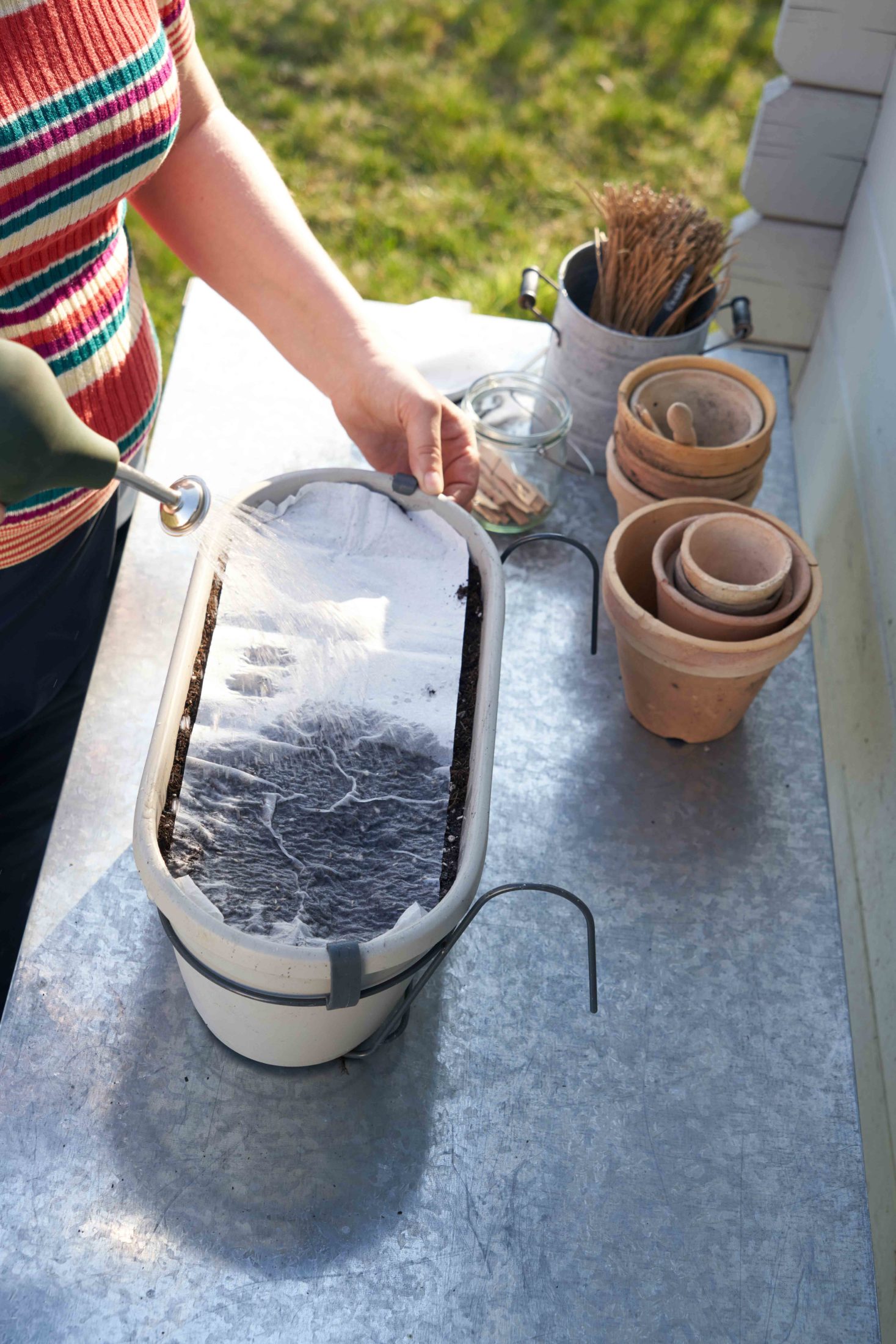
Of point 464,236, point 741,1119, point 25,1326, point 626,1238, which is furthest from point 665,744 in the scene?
point 464,236

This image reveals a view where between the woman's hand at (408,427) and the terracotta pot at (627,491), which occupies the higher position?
the woman's hand at (408,427)

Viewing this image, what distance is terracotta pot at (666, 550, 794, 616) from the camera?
106cm

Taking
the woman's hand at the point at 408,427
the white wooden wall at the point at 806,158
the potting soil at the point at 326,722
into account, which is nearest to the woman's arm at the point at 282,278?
the woman's hand at the point at 408,427

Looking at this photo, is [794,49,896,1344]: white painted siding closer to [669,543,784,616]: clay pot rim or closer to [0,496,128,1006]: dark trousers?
[669,543,784,616]: clay pot rim

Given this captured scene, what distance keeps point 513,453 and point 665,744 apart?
0.42 meters

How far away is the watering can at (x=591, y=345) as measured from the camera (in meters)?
1.32

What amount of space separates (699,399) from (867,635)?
1.47 feet

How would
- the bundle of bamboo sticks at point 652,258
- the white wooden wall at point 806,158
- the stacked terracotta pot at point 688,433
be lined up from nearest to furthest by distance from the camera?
the stacked terracotta pot at point 688,433, the bundle of bamboo sticks at point 652,258, the white wooden wall at point 806,158

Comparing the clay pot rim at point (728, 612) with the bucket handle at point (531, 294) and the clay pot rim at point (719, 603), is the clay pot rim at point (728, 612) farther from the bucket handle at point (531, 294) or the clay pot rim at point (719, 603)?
the bucket handle at point (531, 294)

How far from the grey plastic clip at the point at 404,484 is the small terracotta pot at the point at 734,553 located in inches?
11.1

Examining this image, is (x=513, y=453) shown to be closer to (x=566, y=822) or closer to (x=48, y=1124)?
(x=566, y=822)

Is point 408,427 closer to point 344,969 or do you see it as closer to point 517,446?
point 517,446

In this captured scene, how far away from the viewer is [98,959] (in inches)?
37.8

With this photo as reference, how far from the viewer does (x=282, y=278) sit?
1146mm
